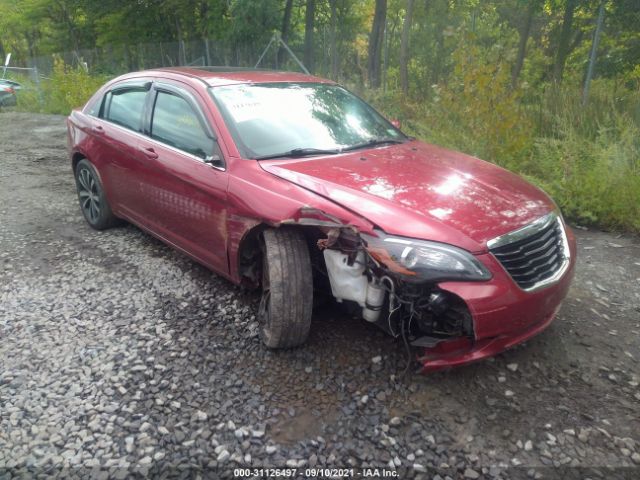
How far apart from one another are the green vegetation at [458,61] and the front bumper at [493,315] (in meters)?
2.90

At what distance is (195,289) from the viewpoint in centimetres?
374

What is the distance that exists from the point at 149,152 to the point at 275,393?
223 cm

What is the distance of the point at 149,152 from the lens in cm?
A: 383

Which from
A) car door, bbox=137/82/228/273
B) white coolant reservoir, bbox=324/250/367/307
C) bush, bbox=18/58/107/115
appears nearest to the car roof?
car door, bbox=137/82/228/273

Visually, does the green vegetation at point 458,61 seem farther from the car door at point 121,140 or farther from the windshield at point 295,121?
the car door at point 121,140

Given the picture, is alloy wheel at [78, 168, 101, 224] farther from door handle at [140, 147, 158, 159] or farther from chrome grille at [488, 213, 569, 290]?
chrome grille at [488, 213, 569, 290]

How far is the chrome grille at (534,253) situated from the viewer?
8.09ft

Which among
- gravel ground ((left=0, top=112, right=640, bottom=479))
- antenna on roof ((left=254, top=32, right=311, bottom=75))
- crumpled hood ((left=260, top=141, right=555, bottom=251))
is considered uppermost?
antenna on roof ((left=254, top=32, right=311, bottom=75))

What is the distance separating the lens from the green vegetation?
213 inches

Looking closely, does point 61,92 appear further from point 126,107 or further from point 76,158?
point 126,107

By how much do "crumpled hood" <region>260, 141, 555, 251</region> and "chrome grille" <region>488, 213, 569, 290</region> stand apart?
5cm

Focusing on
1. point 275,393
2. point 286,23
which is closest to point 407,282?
point 275,393

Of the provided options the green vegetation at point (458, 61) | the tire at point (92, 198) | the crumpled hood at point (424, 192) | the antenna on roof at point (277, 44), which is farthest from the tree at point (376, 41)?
the crumpled hood at point (424, 192)

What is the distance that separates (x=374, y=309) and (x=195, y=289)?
1.69m
